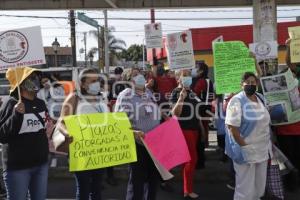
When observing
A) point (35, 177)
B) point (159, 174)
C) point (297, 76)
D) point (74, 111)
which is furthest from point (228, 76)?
point (35, 177)

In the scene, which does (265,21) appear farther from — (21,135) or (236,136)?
(21,135)

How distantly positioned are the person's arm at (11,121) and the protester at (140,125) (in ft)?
4.19

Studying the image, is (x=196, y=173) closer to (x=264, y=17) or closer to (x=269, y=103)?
(x=269, y=103)

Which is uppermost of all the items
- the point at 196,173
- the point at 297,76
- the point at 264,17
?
the point at 264,17

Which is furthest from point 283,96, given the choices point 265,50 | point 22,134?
point 22,134

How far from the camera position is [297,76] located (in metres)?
6.92

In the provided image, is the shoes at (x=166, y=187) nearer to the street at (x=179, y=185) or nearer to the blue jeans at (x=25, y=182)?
the street at (x=179, y=185)

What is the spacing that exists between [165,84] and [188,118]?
286 centimetres

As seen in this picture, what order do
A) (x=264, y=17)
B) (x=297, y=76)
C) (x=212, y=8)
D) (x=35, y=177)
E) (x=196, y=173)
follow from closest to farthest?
(x=35, y=177) → (x=297, y=76) → (x=196, y=173) → (x=264, y=17) → (x=212, y=8)

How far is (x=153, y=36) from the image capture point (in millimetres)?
12609

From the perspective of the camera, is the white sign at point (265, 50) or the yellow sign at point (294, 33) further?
the white sign at point (265, 50)

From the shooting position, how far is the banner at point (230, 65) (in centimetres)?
644

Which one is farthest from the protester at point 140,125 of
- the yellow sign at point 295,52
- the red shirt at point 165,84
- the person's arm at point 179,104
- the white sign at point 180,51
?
the red shirt at point 165,84

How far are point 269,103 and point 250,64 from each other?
630mm
